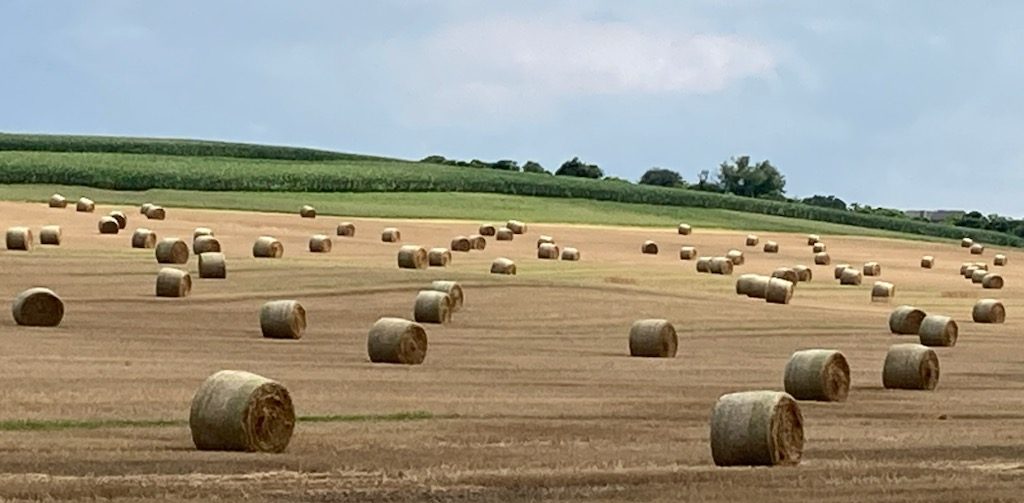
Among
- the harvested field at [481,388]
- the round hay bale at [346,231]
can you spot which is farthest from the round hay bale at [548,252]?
the round hay bale at [346,231]

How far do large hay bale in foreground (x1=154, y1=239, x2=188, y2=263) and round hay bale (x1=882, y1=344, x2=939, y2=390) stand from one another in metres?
21.9

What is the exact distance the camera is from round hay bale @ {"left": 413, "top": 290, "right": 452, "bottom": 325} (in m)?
32.8

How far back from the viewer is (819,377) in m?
21.5

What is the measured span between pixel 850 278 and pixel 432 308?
2053 cm

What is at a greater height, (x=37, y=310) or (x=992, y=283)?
(x=37, y=310)

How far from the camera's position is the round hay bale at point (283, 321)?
2942cm

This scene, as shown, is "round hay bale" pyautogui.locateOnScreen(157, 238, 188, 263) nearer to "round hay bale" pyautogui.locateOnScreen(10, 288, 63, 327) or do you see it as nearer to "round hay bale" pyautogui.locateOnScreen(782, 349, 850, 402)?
"round hay bale" pyautogui.locateOnScreen(10, 288, 63, 327)

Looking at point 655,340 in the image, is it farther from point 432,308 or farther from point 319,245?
point 319,245

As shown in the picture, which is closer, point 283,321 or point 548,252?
point 283,321

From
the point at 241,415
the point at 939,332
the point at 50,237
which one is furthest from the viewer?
the point at 50,237

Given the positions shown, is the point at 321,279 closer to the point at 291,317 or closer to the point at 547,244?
the point at 291,317

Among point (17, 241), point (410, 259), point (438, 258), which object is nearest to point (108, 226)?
point (17, 241)

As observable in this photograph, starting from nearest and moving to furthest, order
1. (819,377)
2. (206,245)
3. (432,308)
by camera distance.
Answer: (819,377), (432,308), (206,245)

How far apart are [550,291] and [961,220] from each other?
82.7 meters
